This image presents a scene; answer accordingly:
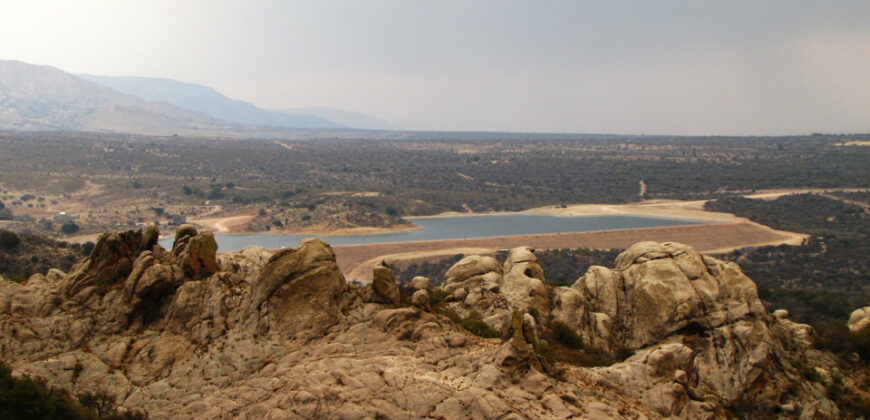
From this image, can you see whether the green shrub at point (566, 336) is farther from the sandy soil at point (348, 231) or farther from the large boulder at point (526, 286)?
the sandy soil at point (348, 231)

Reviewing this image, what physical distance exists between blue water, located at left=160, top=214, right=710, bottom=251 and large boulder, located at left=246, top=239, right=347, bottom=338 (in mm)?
77879

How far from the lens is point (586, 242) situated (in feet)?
322

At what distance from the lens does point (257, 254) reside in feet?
84.6

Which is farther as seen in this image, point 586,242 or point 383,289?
point 586,242

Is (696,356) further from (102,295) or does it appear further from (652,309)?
(102,295)

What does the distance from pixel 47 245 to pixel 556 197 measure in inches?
5004

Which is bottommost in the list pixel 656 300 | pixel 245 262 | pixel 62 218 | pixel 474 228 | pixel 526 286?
pixel 474 228

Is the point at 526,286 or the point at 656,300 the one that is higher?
the point at 656,300

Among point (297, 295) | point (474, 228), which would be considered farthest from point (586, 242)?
point (297, 295)

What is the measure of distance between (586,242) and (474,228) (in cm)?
2824

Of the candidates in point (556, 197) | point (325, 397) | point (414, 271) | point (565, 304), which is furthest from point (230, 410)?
point (556, 197)

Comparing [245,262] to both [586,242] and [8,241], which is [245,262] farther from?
[586,242]

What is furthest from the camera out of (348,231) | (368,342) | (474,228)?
(474,228)

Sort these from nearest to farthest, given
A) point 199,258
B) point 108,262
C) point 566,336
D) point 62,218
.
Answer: point 199,258 → point 108,262 → point 566,336 → point 62,218
